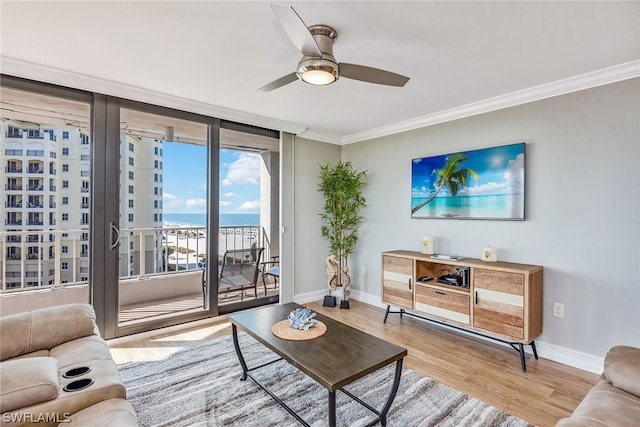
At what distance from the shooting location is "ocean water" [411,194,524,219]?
2863mm

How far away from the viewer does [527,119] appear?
282 cm

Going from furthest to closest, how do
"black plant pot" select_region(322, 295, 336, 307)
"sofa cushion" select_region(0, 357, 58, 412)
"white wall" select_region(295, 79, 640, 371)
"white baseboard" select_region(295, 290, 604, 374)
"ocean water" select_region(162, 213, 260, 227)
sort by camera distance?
"black plant pot" select_region(322, 295, 336, 307) < "ocean water" select_region(162, 213, 260, 227) < "white baseboard" select_region(295, 290, 604, 374) < "white wall" select_region(295, 79, 640, 371) < "sofa cushion" select_region(0, 357, 58, 412)

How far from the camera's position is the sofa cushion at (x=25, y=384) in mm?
1132

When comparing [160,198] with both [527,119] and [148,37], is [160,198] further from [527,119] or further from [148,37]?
[527,119]

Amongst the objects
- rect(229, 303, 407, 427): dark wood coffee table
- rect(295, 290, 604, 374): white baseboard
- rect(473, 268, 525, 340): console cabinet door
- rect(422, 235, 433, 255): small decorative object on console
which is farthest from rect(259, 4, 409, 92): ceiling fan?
rect(295, 290, 604, 374): white baseboard

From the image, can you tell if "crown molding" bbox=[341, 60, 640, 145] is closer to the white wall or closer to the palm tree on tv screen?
the white wall

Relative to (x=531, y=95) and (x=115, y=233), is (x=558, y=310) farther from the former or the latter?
(x=115, y=233)

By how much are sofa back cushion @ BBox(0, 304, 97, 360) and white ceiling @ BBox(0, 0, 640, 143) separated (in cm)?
176

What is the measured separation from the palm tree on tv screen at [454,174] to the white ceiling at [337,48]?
0.54 metres

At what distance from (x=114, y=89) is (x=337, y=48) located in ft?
6.81

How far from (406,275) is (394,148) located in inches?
66.9

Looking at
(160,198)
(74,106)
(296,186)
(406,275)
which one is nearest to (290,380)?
(406,275)

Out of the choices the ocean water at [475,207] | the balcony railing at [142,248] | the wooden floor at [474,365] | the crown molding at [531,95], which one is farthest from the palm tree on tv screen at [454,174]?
the balcony railing at [142,248]

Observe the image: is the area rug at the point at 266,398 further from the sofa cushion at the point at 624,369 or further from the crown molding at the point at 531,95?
the crown molding at the point at 531,95
